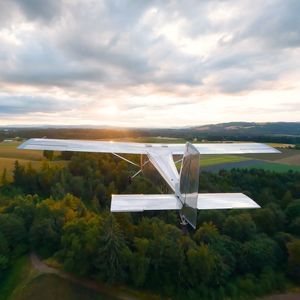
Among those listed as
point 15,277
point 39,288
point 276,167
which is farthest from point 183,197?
point 276,167

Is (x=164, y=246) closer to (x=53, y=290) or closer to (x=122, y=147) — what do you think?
(x=122, y=147)

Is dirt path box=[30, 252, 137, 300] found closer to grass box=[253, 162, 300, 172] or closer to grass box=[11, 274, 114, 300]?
grass box=[11, 274, 114, 300]

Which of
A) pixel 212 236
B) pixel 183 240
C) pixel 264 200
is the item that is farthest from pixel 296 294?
pixel 264 200

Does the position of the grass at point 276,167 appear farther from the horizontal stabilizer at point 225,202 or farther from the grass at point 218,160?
the horizontal stabilizer at point 225,202

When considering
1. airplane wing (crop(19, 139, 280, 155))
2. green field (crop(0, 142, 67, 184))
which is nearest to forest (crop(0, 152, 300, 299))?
airplane wing (crop(19, 139, 280, 155))

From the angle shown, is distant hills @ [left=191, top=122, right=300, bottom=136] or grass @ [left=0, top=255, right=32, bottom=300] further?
distant hills @ [left=191, top=122, right=300, bottom=136]

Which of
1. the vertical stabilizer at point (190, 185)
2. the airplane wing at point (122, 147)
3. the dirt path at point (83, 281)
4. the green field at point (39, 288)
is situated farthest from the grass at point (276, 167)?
the vertical stabilizer at point (190, 185)
